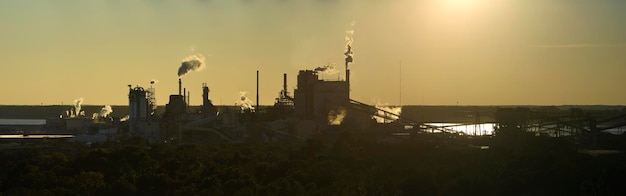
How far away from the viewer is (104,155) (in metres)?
64.8

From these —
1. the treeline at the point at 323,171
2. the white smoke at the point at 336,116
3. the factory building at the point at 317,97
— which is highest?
the factory building at the point at 317,97

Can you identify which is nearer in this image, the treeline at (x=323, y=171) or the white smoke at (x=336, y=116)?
the treeline at (x=323, y=171)

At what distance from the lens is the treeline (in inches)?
1866

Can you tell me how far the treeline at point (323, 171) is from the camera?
47.4 metres

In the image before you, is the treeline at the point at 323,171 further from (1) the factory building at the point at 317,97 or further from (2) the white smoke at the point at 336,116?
(2) the white smoke at the point at 336,116

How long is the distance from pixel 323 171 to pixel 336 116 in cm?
4448

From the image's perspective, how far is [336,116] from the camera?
332 ft

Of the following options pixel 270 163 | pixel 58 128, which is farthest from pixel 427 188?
pixel 58 128

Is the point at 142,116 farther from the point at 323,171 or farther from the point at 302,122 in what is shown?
the point at 323,171

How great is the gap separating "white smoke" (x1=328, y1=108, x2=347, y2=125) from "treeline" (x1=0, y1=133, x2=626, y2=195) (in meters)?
19.3

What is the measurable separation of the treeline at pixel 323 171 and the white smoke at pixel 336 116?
19260 millimetres

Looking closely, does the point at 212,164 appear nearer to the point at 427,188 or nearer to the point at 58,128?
the point at 427,188

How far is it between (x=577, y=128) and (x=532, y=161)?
37.2 metres

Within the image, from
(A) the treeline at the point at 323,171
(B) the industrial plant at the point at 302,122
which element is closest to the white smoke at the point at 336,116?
(B) the industrial plant at the point at 302,122
